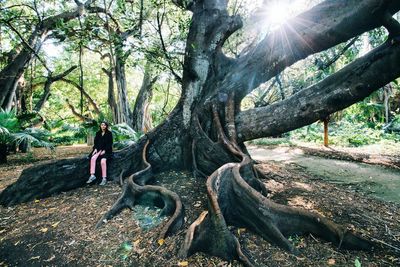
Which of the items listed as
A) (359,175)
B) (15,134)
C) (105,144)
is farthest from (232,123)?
(15,134)

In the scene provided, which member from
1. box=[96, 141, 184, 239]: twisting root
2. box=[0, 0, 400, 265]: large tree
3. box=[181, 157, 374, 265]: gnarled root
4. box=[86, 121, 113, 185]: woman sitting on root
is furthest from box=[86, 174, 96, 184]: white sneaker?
box=[181, 157, 374, 265]: gnarled root

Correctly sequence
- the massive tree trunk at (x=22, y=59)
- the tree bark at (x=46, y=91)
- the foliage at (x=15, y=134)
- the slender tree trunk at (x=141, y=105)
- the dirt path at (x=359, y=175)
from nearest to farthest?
the dirt path at (x=359, y=175) → the foliage at (x=15, y=134) → the massive tree trunk at (x=22, y=59) → the tree bark at (x=46, y=91) → the slender tree trunk at (x=141, y=105)

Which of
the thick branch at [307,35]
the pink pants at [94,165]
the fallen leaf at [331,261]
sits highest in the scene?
the thick branch at [307,35]

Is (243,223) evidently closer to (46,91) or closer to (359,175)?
(359,175)

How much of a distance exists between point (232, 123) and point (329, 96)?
1.87 m

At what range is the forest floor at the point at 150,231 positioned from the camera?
2.90 meters

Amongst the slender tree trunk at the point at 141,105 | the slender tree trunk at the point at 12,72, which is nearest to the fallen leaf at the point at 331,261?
the slender tree trunk at the point at 12,72

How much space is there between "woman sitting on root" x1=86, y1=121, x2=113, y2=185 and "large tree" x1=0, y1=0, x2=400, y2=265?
0.74ft

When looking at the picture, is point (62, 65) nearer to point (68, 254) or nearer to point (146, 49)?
point (146, 49)

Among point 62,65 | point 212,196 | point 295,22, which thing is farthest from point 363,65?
point 62,65

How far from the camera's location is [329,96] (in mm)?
4324

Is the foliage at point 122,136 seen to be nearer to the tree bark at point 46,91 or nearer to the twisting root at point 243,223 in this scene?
the twisting root at point 243,223

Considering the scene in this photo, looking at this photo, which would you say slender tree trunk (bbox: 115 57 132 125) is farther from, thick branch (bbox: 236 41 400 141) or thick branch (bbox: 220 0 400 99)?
thick branch (bbox: 236 41 400 141)

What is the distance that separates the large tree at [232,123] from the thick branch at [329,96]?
0.05 feet
